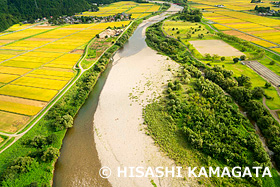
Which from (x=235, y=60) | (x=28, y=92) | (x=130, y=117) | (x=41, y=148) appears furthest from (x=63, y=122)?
(x=235, y=60)

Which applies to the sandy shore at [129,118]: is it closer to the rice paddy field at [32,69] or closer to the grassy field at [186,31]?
the rice paddy field at [32,69]

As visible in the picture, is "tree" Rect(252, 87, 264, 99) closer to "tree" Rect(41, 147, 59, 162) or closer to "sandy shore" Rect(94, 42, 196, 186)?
"sandy shore" Rect(94, 42, 196, 186)

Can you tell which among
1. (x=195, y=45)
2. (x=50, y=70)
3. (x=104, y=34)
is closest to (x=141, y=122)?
(x=50, y=70)

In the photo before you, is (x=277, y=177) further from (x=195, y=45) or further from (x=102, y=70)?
(x=195, y=45)

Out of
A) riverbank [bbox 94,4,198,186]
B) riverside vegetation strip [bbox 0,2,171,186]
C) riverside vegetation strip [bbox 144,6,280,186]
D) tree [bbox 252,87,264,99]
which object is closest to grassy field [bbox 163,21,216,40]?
riverbank [bbox 94,4,198,186]

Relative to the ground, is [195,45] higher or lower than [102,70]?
higher
